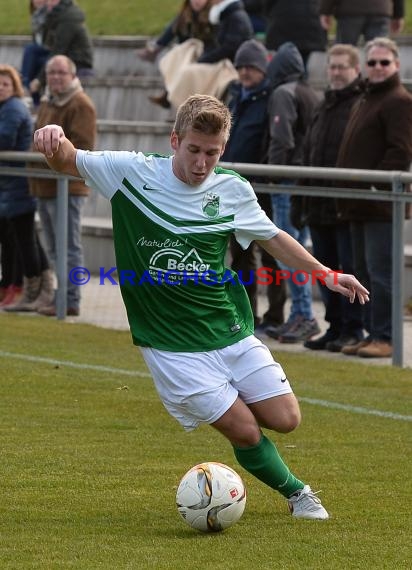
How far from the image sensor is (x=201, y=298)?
671cm

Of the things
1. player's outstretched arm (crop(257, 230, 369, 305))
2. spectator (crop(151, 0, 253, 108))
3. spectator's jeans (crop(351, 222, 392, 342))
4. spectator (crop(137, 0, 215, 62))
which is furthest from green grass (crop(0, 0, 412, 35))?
player's outstretched arm (crop(257, 230, 369, 305))

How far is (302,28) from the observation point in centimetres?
1597

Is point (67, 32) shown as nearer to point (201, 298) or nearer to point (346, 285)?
Result: point (201, 298)

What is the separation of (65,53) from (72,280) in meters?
4.70

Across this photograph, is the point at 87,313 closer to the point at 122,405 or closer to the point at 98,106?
the point at 122,405

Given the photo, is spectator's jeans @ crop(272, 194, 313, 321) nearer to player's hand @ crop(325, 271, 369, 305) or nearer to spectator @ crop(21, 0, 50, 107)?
player's hand @ crop(325, 271, 369, 305)

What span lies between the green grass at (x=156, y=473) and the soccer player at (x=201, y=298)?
0.41 meters

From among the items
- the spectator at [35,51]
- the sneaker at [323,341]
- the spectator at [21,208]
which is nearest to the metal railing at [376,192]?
the sneaker at [323,341]

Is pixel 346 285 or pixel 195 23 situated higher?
pixel 195 23

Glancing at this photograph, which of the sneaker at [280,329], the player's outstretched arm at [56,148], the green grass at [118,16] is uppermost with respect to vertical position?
the player's outstretched arm at [56,148]

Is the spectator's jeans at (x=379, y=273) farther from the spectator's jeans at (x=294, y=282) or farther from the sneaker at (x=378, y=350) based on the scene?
the spectator's jeans at (x=294, y=282)

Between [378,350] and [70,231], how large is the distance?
3.45 metres

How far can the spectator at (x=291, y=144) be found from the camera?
40.8ft

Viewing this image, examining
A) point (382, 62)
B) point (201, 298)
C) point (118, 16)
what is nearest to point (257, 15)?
point (382, 62)
